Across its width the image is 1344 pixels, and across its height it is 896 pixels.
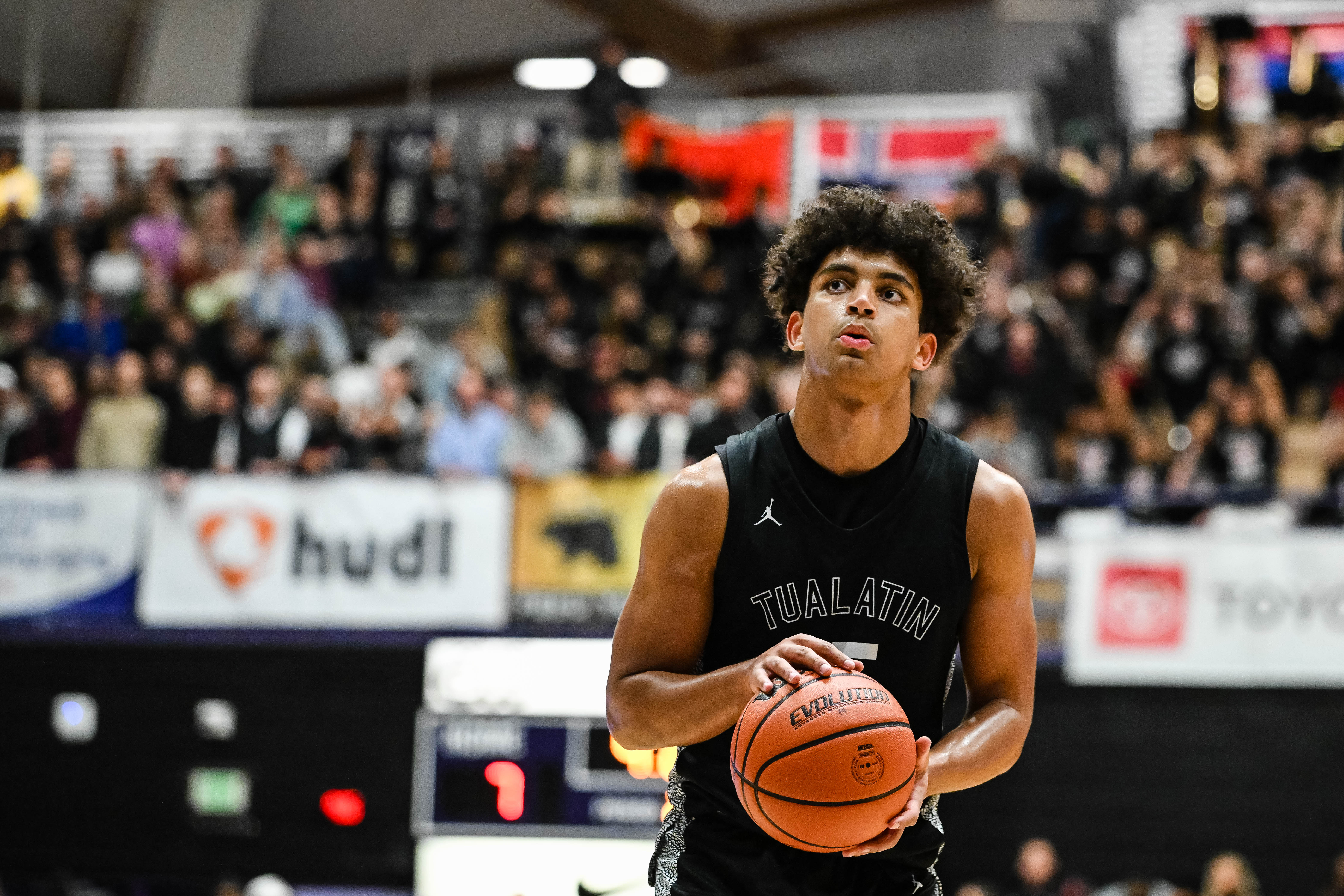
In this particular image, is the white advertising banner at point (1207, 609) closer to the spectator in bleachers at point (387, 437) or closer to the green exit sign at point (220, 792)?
the spectator in bleachers at point (387, 437)

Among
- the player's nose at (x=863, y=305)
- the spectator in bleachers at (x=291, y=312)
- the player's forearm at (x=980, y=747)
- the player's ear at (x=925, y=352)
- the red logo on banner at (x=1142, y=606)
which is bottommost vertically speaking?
the red logo on banner at (x=1142, y=606)

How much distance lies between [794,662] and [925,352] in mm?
942

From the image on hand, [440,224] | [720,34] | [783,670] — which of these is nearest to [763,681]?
[783,670]

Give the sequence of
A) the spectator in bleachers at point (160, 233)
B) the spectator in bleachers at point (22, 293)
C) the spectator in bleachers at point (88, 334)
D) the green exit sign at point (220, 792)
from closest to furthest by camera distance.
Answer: the green exit sign at point (220, 792) < the spectator in bleachers at point (88, 334) < the spectator in bleachers at point (22, 293) < the spectator in bleachers at point (160, 233)

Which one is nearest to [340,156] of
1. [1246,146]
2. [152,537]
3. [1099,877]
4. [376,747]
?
[152,537]

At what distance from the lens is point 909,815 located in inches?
119

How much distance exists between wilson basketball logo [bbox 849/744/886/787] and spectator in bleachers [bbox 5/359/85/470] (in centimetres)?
1077

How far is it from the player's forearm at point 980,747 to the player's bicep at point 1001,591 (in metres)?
0.05

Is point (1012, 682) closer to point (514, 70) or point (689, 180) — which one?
point (689, 180)

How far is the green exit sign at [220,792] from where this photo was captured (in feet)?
37.4

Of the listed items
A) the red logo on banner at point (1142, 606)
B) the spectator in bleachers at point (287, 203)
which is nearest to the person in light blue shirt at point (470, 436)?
the red logo on banner at point (1142, 606)

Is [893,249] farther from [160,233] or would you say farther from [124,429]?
[160,233]

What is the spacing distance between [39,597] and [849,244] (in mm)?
9947

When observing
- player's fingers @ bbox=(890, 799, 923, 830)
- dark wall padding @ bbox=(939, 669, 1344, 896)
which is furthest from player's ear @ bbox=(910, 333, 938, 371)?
dark wall padding @ bbox=(939, 669, 1344, 896)
